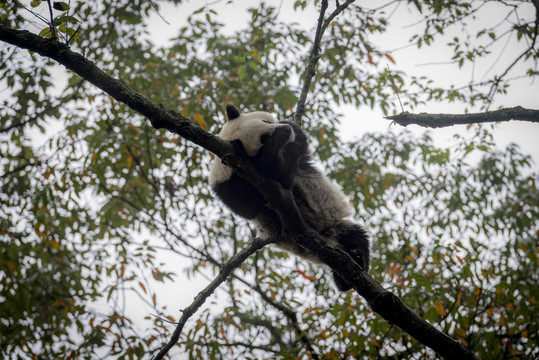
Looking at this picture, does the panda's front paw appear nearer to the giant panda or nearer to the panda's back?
the giant panda

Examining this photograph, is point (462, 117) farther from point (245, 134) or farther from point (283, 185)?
point (245, 134)

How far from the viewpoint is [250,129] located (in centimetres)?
367

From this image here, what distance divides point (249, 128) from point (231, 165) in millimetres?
940

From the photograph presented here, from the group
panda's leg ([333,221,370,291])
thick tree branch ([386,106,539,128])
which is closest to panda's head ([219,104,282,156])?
thick tree branch ([386,106,539,128])

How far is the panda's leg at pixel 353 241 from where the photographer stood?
13.0ft

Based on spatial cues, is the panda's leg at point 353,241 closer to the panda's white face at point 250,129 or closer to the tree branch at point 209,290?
the tree branch at point 209,290

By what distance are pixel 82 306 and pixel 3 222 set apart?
173 cm

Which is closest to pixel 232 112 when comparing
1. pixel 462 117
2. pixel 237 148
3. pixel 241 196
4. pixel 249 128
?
pixel 249 128

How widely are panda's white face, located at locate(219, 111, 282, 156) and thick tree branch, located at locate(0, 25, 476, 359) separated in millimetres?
628

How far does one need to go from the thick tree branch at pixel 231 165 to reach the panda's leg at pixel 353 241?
3.61 feet

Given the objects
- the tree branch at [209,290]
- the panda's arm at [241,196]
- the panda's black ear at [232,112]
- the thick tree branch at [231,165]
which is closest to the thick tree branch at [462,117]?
the thick tree branch at [231,165]

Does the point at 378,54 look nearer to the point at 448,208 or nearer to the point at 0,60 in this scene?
the point at 448,208

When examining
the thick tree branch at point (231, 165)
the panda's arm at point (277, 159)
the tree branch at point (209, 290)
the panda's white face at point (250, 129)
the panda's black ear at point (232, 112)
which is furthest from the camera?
the panda's black ear at point (232, 112)

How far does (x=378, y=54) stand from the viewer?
5.62 meters
